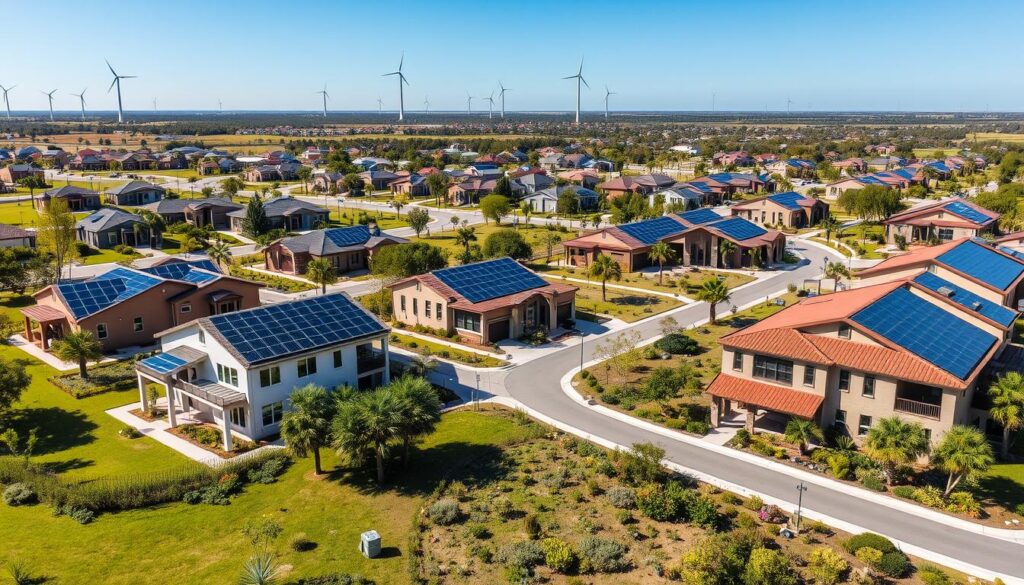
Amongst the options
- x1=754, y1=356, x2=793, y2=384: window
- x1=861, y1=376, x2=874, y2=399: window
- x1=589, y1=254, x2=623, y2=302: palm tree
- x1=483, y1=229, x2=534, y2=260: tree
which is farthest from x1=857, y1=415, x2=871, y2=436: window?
x1=483, y1=229, x2=534, y2=260: tree

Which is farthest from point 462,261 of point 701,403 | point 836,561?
point 836,561

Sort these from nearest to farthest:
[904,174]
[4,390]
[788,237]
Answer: [4,390] < [788,237] < [904,174]

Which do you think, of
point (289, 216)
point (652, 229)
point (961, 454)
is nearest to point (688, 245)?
point (652, 229)

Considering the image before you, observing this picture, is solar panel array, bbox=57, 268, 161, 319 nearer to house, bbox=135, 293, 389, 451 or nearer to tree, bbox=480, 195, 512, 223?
house, bbox=135, 293, 389, 451

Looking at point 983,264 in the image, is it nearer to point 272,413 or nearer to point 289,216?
point 272,413

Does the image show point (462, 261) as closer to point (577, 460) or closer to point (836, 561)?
point (577, 460)
